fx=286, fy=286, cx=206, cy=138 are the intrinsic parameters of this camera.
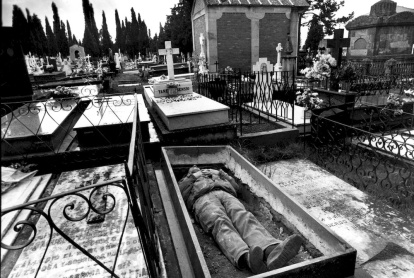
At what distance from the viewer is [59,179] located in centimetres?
444

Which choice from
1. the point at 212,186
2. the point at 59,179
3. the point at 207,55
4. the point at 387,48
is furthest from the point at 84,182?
the point at 387,48

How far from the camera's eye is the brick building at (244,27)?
17344 millimetres

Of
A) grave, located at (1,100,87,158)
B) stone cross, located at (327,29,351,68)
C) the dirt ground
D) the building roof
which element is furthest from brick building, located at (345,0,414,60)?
grave, located at (1,100,87,158)

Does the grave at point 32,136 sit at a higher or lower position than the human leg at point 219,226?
higher

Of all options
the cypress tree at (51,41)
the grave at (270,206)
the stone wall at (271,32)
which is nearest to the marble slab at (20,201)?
the grave at (270,206)

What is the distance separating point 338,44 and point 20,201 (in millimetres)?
8148

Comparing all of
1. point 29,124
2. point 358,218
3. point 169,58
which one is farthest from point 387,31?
point 29,124

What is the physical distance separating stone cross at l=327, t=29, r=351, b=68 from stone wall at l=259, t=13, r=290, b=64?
436 inches

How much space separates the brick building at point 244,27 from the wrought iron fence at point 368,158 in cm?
1241

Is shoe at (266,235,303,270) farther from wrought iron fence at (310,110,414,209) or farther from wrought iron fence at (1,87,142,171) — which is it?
wrought iron fence at (1,87,142,171)

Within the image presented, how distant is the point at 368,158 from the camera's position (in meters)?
5.41

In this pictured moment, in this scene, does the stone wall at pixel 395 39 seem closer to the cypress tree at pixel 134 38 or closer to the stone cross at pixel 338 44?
the stone cross at pixel 338 44

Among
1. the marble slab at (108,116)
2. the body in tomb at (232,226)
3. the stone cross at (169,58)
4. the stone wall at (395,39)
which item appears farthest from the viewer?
the stone wall at (395,39)

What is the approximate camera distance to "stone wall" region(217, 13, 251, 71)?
57.5 feet
